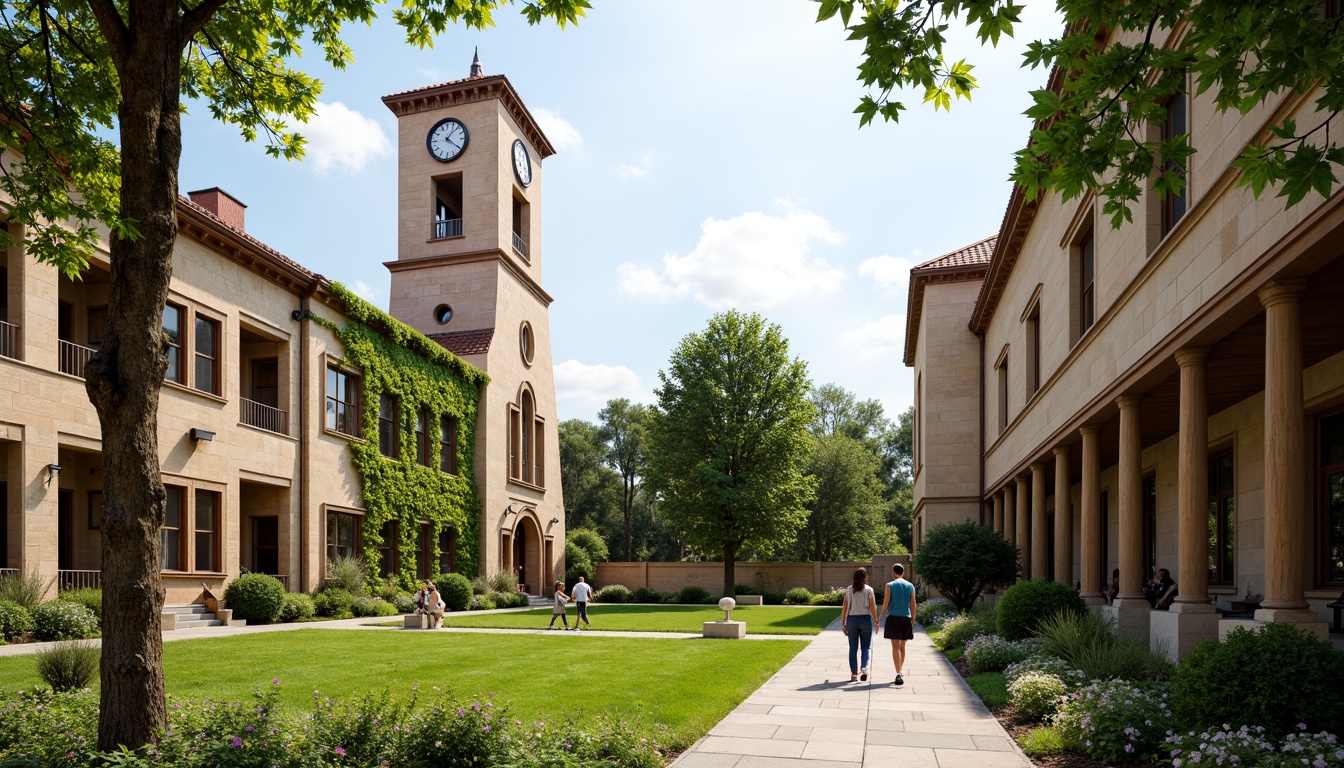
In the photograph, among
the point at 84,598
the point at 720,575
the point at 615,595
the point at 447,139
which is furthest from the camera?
the point at 720,575

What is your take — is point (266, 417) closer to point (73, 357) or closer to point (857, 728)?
point (73, 357)

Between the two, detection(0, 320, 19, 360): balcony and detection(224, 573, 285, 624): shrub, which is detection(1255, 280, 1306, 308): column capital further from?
detection(224, 573, 285, 624): shrub

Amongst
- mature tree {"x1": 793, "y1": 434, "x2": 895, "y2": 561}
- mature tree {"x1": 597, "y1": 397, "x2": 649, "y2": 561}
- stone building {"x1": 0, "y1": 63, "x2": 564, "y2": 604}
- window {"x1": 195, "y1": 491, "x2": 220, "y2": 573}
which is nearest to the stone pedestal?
stone building {"x1": 0, "y1": 63, "x2": 564, "y2": 604}

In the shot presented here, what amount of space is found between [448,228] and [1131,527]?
34.1m

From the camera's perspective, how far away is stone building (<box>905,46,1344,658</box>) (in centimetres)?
866

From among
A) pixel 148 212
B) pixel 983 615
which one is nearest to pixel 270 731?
pixel 148 212

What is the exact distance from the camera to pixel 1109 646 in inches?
483

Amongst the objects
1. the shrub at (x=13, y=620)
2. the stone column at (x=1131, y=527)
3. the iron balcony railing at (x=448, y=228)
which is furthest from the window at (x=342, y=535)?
the stone column at (x=1131, y=527)

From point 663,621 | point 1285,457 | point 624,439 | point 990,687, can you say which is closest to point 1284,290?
point 1285,457

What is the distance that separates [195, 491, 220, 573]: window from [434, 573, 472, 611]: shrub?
933 cm

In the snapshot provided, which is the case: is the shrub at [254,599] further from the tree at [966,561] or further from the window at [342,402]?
the tree at [966,561]

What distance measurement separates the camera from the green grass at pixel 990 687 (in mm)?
11232

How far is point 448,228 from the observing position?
4188 centimetres

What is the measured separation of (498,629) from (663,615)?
26.9 ft
